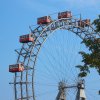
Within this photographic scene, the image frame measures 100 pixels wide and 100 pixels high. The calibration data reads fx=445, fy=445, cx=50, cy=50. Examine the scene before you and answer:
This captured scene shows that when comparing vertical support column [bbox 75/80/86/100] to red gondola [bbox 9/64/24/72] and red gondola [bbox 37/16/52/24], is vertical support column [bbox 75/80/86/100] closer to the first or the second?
red gondola [bbox 9/64/24/72]

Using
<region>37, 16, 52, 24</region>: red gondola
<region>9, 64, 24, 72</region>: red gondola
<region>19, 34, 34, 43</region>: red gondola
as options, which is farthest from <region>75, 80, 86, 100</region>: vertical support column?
<region>37, 16, 52, 24</region>: red gondola

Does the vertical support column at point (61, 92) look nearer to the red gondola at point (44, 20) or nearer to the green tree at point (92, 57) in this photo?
the red gondola at point (44, 20)

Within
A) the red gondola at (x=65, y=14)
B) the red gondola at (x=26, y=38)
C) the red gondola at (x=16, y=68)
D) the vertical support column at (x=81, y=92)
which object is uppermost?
the red gondola at (x=65, y=14)

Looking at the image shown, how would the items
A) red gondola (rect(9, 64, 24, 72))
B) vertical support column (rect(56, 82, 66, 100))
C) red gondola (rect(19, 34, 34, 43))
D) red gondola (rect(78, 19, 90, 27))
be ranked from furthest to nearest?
red gondola (rect(78, 19, 90, 27)) < vertical support column (rect(56, 82, 66, 100)) < red gondola (rect(19, 34, 34, 43)) < red gondola (rect(9, 64, 24, 72))

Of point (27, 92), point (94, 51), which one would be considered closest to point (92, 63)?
point (94, 51)

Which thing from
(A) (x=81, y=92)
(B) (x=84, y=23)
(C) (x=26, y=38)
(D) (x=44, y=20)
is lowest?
(A) (x=81, y=92)

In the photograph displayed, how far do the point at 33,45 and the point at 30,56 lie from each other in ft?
5.62

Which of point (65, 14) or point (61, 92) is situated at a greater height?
point (65, 14)

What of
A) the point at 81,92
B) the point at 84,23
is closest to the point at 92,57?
the point at 81,92

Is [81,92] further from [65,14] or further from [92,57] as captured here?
[92,57]

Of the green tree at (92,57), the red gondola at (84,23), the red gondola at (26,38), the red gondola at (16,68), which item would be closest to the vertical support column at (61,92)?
the red gondola at (16,68)

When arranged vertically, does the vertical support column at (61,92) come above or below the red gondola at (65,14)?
below

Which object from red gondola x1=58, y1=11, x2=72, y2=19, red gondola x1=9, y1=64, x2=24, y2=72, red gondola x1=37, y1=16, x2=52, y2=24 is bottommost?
red gondola x1=9, y1=64, x2=24, y2=72

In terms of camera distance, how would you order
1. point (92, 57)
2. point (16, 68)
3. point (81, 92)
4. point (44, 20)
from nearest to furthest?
point (92, 57) < point (16, 68) < point (44, 20) < point (81, 92)
